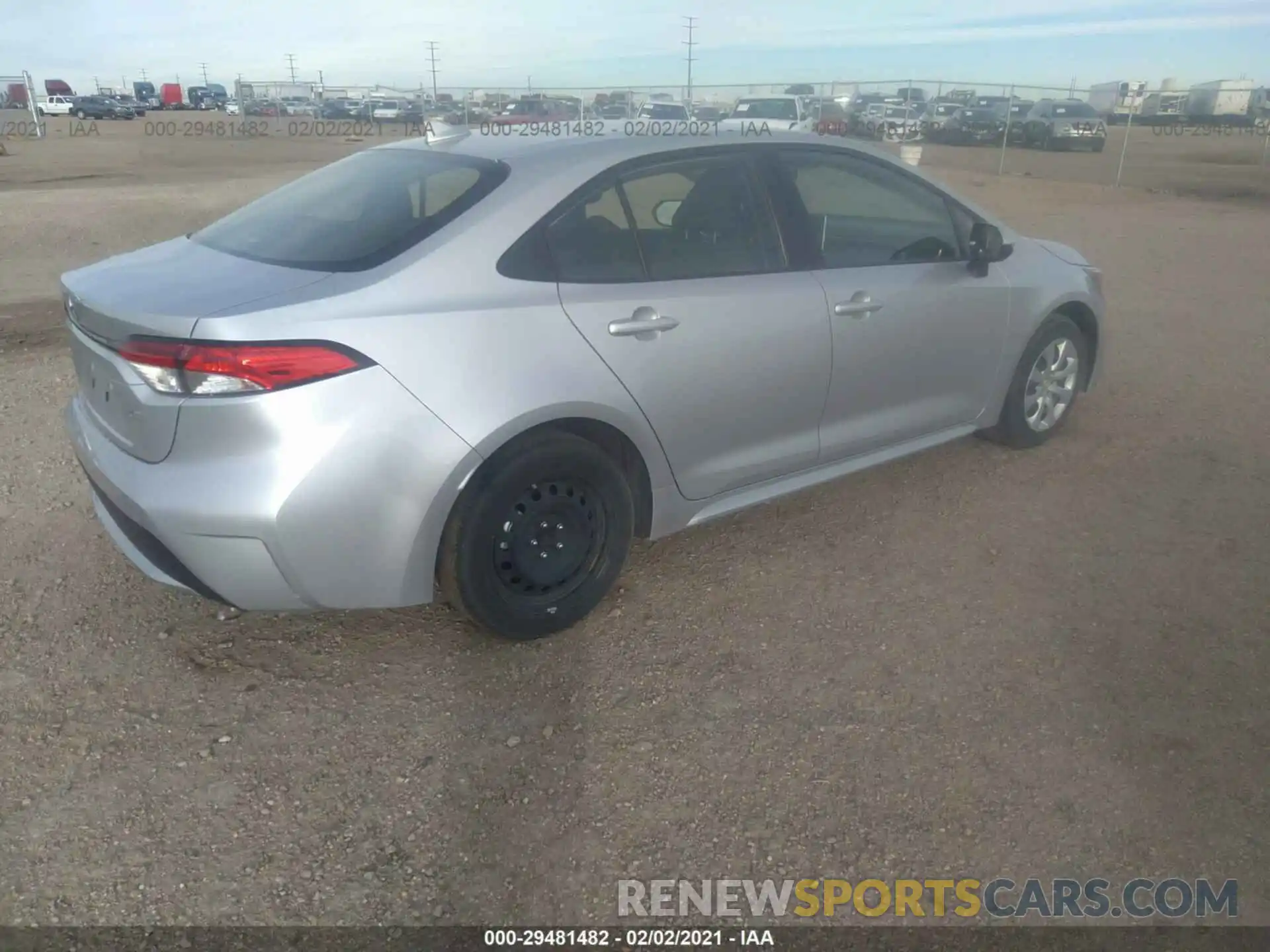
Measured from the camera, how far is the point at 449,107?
35.4 m

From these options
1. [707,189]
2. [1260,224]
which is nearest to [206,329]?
[707,189]

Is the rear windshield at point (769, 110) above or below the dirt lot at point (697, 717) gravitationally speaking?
above

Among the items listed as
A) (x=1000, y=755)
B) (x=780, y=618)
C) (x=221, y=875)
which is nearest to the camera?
(x=221, y=875)

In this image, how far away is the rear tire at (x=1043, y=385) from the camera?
4.88 meters

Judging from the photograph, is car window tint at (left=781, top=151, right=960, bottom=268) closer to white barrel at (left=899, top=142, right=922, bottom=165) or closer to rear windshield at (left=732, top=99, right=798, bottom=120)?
white barrel at (left=899, top=142, right=922, bottom=165)

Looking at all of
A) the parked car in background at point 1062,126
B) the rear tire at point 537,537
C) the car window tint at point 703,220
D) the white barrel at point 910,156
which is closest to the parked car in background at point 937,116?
the parked car in background at point 1062,126

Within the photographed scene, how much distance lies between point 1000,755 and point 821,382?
1.61 m

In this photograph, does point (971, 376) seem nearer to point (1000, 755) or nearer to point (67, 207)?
point (1000, 755)

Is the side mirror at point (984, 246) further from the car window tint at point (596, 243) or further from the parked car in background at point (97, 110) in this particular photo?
the parked car in background at point (97, 110)

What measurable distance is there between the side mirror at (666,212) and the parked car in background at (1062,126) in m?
25.7

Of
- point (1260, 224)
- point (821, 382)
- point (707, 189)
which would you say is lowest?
point (1260, 224)

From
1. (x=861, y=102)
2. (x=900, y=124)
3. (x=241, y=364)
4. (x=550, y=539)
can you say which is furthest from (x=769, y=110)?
(x=241, y=364)

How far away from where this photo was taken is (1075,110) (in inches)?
1029

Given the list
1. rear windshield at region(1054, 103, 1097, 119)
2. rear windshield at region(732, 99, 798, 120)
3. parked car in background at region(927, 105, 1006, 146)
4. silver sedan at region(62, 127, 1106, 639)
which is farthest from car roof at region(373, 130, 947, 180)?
rear windshield at region(1054, 103, 1097, 119)
